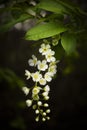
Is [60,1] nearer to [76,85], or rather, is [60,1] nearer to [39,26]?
[39,26]

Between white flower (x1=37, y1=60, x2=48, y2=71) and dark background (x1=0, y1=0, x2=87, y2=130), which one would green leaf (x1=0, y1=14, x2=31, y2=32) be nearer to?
white flower (x1=37, y1=60, x2=48, y2=71)

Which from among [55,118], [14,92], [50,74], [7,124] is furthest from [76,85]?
[50,74]

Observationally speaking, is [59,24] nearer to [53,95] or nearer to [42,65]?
[42,65]

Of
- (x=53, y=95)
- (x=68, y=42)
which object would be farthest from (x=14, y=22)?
(x=53, y=95)

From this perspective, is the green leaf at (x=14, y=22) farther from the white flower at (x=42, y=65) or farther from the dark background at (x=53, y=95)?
the dark background at (x=53, y=95)

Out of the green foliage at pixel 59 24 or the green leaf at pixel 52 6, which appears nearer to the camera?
the green foliage at pixel 59 24

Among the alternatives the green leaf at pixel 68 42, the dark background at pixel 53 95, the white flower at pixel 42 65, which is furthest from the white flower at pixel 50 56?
the dark background at pixel 53 95
